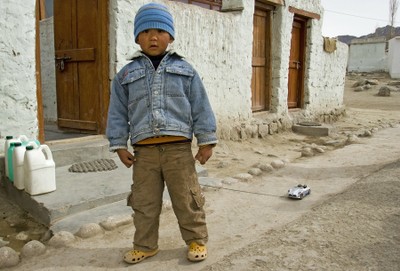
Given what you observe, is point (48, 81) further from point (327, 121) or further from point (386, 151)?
point (327, 121)

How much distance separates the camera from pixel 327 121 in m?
9.41

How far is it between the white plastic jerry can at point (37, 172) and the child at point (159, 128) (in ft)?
3.91

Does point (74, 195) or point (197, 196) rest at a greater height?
point (197, 196)

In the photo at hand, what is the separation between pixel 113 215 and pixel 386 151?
435 centimetres

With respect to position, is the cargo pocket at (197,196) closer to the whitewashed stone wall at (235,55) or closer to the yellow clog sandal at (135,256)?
the yellow clog sandal at (135,256)

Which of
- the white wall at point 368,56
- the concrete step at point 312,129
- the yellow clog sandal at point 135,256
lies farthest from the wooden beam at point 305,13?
the white wall at point 368,56

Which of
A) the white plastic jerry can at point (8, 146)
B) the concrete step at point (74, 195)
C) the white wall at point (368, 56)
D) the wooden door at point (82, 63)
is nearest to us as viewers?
the concrete step at point (74, 195)

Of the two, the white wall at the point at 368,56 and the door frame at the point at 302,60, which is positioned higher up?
the white wall at the point at 368,56

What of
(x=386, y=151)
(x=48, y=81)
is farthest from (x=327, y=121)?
(x=48, y=81)

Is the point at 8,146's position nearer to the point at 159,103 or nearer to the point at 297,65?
the point at 159,103

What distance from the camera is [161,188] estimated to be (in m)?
2.28

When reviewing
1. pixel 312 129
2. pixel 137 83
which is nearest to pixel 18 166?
pixel 137 83

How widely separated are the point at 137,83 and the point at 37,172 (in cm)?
143

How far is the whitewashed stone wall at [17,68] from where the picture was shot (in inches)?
136
